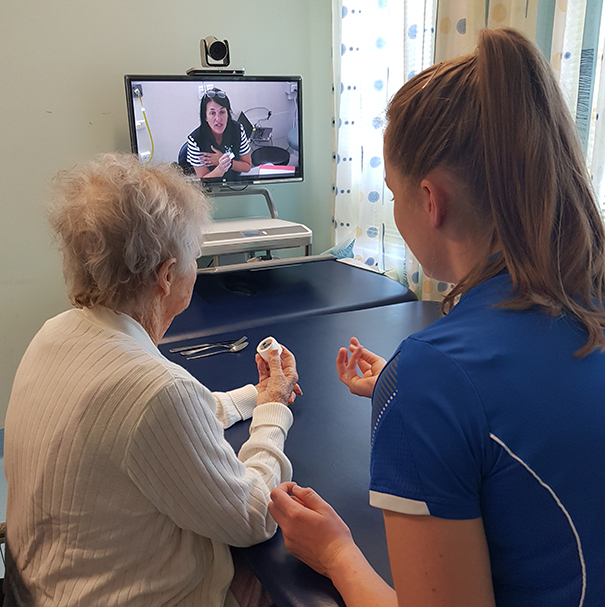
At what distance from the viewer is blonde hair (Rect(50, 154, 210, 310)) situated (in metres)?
0.89

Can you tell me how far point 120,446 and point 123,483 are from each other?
67 millimetres

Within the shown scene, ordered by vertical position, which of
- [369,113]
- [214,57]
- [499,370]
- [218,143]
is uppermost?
[214,57]

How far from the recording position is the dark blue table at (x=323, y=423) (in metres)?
0.77

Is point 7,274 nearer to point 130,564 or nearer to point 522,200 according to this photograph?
point 130,564

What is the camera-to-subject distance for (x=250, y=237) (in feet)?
7.64

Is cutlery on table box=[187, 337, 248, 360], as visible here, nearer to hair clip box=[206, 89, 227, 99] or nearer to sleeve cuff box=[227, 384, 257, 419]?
sleeve cuff box=[227, 384, 257, 419]

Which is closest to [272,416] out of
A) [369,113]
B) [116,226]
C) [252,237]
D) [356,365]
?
[356,365]

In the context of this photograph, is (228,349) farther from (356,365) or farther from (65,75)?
(65,75)

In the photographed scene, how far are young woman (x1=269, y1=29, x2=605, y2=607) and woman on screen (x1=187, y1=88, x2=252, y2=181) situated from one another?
193 cm

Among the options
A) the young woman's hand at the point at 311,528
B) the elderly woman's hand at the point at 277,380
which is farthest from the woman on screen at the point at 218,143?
the young woman's hand at the point at 311,528

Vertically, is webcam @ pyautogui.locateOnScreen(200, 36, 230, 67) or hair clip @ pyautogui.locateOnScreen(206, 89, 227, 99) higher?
webcam @ pyautogui.locateOnScreen(200, 36, 230, 67)

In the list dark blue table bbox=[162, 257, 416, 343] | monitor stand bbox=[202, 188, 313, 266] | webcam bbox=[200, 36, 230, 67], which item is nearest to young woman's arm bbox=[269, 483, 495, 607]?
dark blue table bbox=[162, 257, 416, 343]

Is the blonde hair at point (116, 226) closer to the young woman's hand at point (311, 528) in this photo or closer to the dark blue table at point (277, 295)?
the young woman's hand at point (311, 528)

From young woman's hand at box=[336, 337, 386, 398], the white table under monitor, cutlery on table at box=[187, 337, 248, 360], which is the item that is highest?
the white table under monitor
